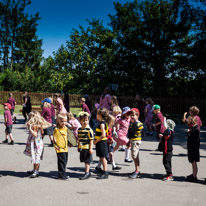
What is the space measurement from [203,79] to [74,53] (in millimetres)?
19828

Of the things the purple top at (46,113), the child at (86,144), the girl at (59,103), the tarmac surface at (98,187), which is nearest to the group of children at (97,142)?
the child at (86,144)

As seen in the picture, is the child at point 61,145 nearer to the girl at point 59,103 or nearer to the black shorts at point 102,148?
the black shorts at point 102,148

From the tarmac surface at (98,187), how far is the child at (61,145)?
22 cm

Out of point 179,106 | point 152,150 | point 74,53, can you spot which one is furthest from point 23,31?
point 152,150

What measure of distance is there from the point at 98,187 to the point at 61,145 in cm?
119

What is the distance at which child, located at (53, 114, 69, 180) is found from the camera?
606 centimetres

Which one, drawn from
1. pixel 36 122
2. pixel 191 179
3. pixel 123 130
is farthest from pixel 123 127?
pixel 36 122

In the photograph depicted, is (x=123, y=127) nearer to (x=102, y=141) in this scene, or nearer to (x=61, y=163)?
(x=102, y=141)

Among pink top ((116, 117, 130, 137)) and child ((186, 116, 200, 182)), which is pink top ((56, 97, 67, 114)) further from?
child ((186, 116, 200, 182))

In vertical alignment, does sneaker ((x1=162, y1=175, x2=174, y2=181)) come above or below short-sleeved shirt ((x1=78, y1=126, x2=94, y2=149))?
below

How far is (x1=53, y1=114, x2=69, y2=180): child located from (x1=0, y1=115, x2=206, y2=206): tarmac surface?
0.22 m

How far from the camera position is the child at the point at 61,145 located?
606 cm

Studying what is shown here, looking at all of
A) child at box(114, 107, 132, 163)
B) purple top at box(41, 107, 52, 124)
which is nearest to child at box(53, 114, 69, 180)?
child at box(114, 107, 132, 163)

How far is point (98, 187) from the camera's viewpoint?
5547 mm
